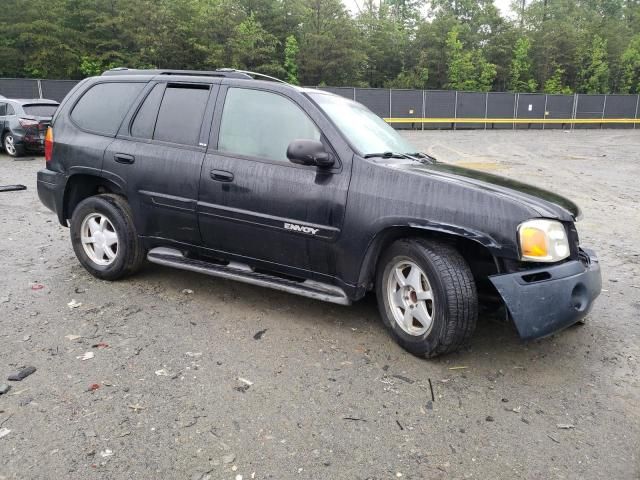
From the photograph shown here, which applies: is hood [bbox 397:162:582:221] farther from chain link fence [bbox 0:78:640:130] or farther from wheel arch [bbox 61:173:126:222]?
chain link fence [bbox 0:78:640:130]

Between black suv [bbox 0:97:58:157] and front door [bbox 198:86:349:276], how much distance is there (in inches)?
446

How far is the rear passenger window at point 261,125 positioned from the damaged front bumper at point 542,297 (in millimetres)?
1690

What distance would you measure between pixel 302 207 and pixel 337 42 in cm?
3874

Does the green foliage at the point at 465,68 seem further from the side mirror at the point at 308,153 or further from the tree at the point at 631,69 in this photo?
the side mirror at the point at 308,153

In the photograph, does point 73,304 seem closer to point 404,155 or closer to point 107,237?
point 107,237

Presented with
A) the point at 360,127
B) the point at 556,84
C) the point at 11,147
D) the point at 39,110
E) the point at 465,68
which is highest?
the point at 465,68

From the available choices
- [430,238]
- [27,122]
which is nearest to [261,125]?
[430,238]

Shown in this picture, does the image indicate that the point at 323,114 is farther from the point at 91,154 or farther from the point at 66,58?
the point at 66,58

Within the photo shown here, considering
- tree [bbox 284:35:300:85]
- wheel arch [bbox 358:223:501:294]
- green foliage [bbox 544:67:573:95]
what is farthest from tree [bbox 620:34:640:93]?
wheel arch [bbox 358:223:501:294]

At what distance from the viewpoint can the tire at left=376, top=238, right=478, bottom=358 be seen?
322 centimetres

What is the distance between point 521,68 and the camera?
4847 cm

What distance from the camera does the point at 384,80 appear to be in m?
45.8

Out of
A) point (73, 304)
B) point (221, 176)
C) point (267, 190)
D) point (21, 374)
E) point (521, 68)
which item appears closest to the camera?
point (21, 374)

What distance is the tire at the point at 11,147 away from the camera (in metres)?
13.5
